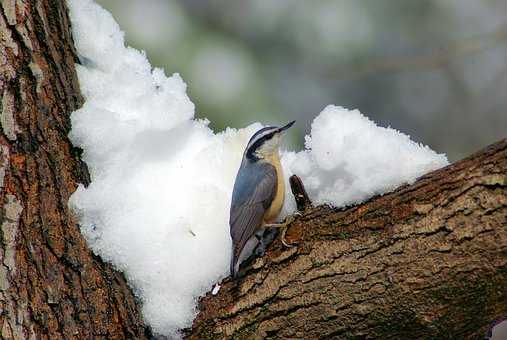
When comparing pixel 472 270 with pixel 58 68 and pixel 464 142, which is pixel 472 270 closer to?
pixel 58 68

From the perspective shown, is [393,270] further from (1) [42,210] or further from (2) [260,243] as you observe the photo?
(1) [42,210]

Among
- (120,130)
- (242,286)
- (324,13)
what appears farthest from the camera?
(324,13)

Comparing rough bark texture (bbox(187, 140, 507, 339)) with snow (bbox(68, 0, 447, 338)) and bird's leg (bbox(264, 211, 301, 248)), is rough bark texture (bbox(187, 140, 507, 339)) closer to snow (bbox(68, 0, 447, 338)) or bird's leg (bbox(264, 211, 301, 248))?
bird's leg (bbox(264, 211, 301, 248))

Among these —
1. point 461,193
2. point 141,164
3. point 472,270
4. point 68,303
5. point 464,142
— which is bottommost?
point 472,270

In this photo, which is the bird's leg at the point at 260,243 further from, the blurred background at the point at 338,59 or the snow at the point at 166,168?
the blurred background at the point at 338,59

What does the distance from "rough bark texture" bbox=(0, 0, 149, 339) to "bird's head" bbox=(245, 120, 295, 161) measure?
0.74 metres

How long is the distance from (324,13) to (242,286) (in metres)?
3.71

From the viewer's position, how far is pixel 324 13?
5.75 m

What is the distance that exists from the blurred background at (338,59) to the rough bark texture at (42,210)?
227cm

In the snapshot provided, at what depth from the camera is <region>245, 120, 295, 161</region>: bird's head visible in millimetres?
2994

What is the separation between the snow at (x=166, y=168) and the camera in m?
2.40

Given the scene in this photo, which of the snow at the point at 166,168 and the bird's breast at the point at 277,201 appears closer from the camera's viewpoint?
the snow at the point at 166,168

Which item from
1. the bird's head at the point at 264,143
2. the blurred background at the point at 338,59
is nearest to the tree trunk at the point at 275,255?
the bird's head at the point at 264,143

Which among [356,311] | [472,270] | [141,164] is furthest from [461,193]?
[141,164]
